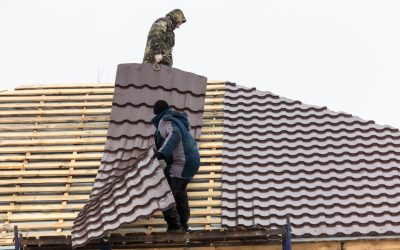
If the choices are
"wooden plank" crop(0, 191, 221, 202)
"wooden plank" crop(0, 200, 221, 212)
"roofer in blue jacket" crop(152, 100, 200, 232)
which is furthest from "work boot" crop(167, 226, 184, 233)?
"wooden plank" crop(0, 191, 221, 202)

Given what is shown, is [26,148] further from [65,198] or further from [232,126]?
[232,126]

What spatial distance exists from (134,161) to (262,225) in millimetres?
2051

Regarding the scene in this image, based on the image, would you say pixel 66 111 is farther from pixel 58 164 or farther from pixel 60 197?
pixel 60 197

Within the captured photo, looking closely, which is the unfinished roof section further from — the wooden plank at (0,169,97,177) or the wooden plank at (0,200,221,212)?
the wooden plank at (0,200,221,212)

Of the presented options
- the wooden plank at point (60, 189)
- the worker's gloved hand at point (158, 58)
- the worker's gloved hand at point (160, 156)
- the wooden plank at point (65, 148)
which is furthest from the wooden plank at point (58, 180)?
the worker's gloved hand at point (158, 58)

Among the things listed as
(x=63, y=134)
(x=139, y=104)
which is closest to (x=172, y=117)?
(x=139, y=104)

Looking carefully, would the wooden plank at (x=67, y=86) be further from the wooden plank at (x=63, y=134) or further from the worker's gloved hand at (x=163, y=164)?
the worker's gloved hand at (x=163, y=164)

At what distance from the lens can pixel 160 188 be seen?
882 centimetres

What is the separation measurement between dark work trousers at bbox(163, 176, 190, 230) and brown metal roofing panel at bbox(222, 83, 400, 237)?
1.88ft

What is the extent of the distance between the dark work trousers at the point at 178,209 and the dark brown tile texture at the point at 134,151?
0.23 m

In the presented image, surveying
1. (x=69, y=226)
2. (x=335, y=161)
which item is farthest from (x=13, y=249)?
(x=335, y=161)

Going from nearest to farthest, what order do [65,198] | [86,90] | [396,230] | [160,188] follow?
[160,188] → [396,230] → [65,198] → [86,90]

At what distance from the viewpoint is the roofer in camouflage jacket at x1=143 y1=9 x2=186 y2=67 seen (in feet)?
40.3

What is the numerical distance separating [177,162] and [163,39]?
3.81 meters
